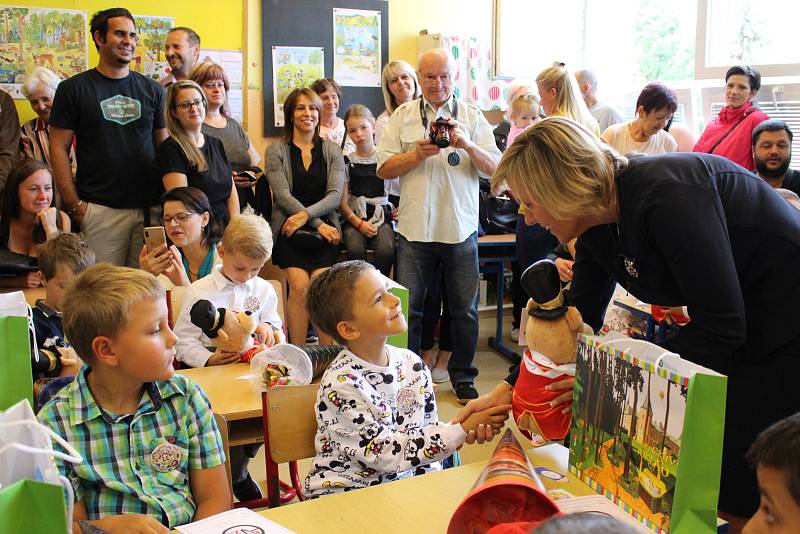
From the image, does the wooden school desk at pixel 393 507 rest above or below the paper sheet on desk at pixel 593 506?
below

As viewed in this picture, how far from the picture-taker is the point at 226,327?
2.44 metres

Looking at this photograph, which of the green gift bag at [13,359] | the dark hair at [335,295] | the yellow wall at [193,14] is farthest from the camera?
the yellow wall at [193,14]

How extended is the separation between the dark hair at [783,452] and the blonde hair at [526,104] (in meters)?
3.91

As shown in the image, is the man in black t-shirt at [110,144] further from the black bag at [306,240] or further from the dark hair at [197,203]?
the black bag at [306,240]

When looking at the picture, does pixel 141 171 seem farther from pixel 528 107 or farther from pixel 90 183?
pixel 528 107

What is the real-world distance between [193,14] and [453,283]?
114 inches

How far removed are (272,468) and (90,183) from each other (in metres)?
2.38

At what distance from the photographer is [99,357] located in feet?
5.00

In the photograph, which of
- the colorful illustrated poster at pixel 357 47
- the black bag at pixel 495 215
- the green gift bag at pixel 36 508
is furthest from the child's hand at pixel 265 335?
the colorful illustrated poster at pixel 357 47

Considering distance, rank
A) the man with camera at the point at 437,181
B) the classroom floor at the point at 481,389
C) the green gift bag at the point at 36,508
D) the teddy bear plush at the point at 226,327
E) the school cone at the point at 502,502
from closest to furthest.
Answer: the green gift bag at the point at 36,508
the school cone at the point at 502,502
the teddy bear plush at the point at 226,327
the classroom floor at the point at 481,389
the man with camera at the point at 437,181

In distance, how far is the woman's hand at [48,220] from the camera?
350 centimetres

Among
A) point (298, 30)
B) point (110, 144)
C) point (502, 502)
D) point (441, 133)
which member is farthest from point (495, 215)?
point (502, 502)

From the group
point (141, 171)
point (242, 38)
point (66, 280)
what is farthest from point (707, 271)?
point (242, 38)

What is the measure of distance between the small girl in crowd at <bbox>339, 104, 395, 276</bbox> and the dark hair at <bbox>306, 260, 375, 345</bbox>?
2.46 meters
